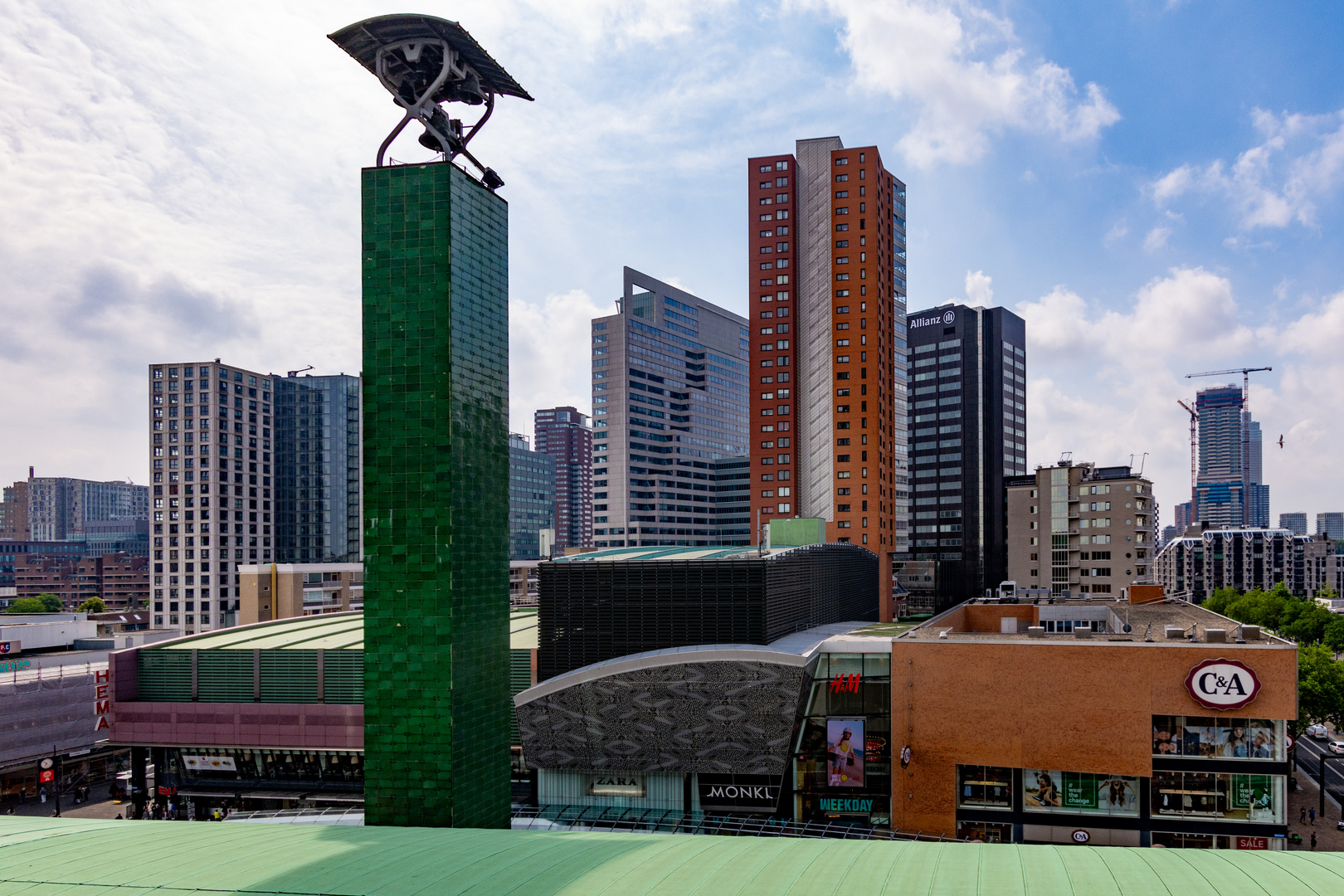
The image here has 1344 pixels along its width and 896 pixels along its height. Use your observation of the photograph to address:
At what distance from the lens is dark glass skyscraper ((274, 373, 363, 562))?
168 m

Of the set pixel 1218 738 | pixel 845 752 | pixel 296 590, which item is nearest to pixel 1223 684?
pixel 1218 738

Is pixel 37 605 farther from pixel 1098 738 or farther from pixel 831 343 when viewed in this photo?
pixel 1098 738

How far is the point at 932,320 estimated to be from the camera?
7160 inches

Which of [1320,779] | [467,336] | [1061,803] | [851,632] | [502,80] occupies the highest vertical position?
[502,80]

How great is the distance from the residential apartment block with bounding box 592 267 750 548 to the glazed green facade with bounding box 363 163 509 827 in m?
134

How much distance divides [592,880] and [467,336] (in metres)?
19.9

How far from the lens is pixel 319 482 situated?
17025cm

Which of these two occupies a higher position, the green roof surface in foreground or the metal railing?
the green roof surface in foreground

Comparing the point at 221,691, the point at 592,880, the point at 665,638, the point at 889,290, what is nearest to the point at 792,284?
the point at 889,290

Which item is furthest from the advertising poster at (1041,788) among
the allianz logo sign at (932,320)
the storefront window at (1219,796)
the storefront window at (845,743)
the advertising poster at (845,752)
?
the allianz logo sign at (932,320)

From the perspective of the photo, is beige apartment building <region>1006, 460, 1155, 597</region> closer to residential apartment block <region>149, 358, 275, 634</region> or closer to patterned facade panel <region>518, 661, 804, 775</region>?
patterned facade panel <region>518, 661, 804, 775</region>

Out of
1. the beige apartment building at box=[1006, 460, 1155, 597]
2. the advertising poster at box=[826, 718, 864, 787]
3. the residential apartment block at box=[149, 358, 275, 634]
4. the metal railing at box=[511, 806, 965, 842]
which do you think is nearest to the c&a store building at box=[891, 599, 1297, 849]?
the advertising poster at box=[826, 718, 864, 787]

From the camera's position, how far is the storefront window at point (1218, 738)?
42.0 metres

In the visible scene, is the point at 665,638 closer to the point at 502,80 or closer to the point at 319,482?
the point at 502,80
